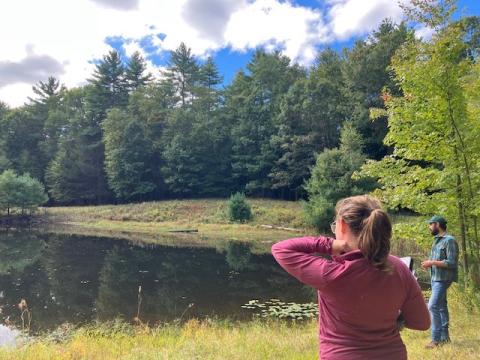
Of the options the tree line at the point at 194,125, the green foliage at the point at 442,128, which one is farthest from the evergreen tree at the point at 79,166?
the green foliage at the point at 442,128

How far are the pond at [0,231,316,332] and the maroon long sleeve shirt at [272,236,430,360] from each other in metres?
7.93

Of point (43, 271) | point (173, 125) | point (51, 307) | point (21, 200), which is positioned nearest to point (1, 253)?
point (43, 271)

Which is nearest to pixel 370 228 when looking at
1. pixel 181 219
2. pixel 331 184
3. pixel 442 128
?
pixel 442 128

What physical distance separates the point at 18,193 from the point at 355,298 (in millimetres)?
42726

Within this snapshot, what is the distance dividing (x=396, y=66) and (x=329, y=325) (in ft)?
23.0

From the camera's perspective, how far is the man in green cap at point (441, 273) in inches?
229

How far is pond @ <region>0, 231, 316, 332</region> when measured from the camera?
11430 mm

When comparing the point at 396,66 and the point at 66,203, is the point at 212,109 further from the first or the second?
the point at 396,66

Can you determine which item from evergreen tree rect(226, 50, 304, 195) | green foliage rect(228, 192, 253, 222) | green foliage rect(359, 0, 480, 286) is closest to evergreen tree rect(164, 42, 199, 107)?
A: evergreen tree rect(226, 50, 304, 195)

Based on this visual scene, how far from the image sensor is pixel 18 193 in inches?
1533

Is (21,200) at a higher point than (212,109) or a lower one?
lower

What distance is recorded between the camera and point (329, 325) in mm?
2152

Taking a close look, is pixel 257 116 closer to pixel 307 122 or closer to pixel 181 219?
pixel 307 122

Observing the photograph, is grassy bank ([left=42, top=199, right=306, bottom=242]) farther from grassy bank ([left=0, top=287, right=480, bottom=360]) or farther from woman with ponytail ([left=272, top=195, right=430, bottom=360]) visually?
woman with ponytail ([left=272, top=195, right=430, bottom=360])
